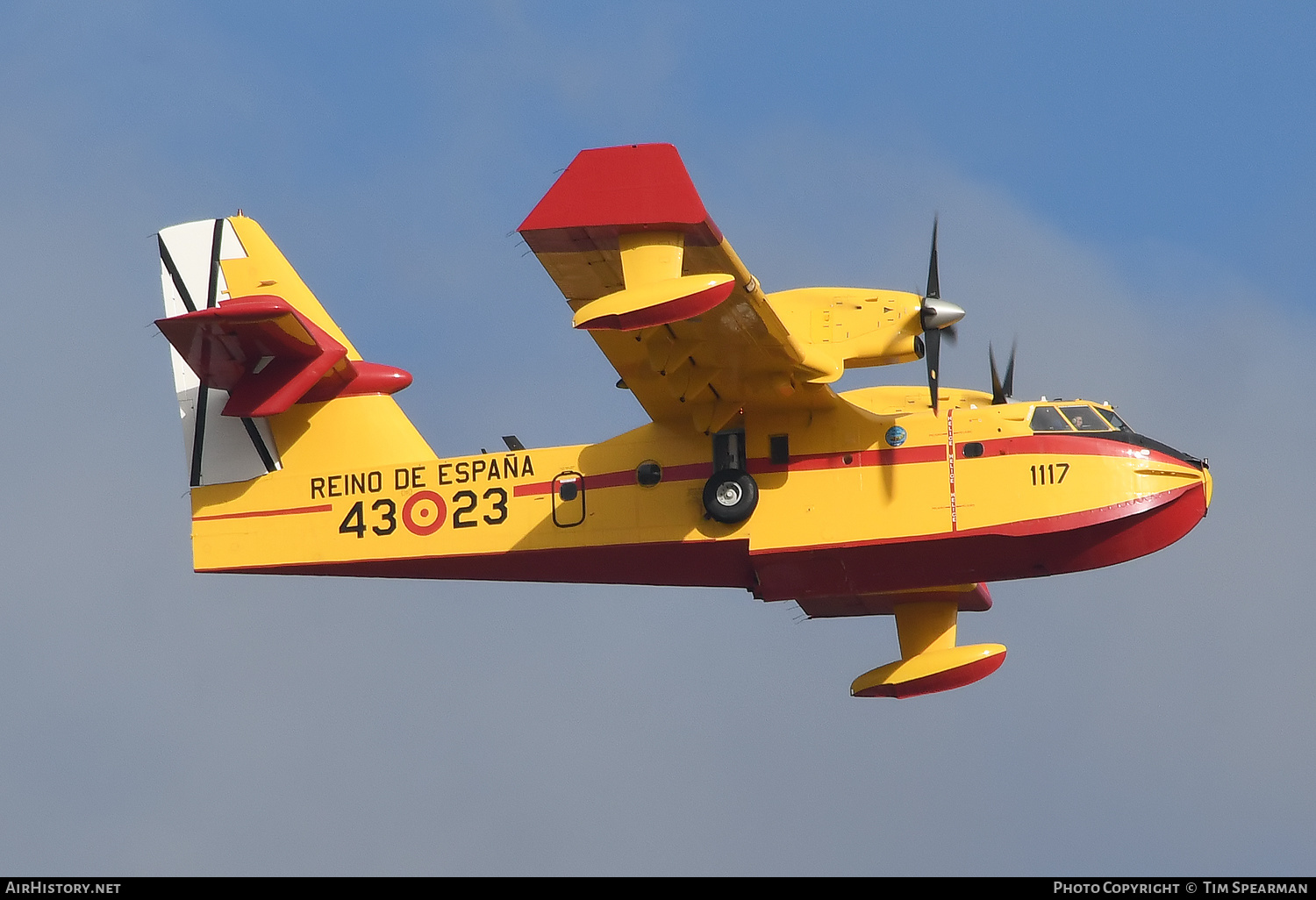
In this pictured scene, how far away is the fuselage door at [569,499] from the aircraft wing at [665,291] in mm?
1243

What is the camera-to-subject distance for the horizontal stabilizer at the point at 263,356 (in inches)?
848

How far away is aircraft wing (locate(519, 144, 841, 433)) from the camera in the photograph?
18.3 meters

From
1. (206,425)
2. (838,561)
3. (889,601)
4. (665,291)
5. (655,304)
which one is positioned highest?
(665,291)

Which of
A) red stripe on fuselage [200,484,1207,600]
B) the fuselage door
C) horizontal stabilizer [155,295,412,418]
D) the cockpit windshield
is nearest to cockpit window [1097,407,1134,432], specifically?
the cockpit windshield

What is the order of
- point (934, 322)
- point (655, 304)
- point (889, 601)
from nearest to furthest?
1. point (655, 304)
2. point (934, 322)
3. point (889, 601)

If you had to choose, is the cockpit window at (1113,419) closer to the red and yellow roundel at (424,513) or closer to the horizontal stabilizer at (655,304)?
the horizontal stabilizer at (655,304)

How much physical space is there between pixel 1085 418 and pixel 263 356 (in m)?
9.29

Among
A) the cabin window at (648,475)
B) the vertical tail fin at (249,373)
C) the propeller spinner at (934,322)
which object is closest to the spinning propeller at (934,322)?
the propeller spinner at (934,322)

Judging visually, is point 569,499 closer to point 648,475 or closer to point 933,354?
point 648,475

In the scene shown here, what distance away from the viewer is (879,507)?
832 inches

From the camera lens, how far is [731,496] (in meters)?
21.2

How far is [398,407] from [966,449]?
6.83 m

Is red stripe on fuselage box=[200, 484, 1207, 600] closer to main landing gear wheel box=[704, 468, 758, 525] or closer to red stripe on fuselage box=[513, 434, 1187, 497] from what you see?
main landing gear wheel box=[704, 468, 758, 525]

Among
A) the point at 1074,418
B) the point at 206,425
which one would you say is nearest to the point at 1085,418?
the point at 1074,418
